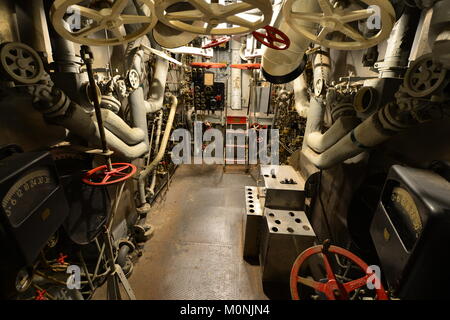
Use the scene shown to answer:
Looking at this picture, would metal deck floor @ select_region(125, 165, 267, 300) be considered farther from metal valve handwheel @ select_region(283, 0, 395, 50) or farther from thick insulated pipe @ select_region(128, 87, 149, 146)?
metal valve handwheel @ select_region(283, 0, 395, 50)

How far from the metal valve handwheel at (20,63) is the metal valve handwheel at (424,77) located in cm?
216

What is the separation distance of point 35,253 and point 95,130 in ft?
3.07

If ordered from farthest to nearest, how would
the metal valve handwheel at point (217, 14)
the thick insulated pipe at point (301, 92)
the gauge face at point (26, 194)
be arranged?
the thick insulated pipe at point (301, 92) < the gauge face at point (26, 194) < the metal valve handwheel at point (217, 14)

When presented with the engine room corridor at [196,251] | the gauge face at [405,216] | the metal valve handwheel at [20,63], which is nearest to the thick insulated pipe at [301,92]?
the engine room corridor at [196,251]

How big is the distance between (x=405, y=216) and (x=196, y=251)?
7.75 ft

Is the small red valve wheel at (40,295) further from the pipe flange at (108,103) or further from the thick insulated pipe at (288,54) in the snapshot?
the thick insulated pipe at (288,54)

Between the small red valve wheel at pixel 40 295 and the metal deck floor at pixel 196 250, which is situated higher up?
the small red valve wheel at pixel 40 295

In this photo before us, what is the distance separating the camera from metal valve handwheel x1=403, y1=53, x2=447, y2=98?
3.33ft

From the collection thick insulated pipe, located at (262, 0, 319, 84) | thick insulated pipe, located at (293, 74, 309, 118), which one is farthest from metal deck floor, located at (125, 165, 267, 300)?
thick insulated pipe, located at (262, 0, 319, 84)

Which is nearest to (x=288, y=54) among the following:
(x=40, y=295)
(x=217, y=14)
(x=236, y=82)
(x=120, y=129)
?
(x=217, y=14)

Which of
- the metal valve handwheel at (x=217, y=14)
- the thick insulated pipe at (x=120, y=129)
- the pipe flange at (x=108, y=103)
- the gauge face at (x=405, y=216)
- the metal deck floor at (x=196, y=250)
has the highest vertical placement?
the metal valve handwheel at (x=217, y=14)

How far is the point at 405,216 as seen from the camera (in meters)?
0.90

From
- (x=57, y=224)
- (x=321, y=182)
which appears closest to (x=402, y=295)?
(x=57, y=224)

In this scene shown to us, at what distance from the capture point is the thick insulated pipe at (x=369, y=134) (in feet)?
4.05
